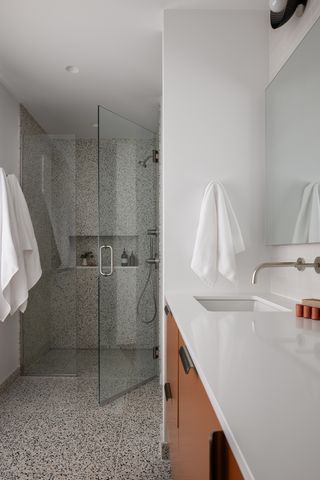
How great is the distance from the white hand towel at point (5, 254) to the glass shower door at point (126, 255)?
0.59 meters

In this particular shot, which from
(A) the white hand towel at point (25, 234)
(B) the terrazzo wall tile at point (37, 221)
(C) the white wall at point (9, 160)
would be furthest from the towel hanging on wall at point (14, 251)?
(B) the terrazzo wall tile at point (37, 221)

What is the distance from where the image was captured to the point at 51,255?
3.60 meters

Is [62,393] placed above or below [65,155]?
below

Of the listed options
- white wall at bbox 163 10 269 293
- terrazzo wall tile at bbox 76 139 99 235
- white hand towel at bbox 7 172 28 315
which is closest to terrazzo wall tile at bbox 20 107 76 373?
white hand towel at bbox 7 172 28 315

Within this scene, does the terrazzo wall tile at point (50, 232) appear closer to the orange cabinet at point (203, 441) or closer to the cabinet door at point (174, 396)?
the cabinet door at point (174, 396)

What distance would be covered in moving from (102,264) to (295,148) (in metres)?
1.61

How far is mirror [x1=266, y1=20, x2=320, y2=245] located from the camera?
1539 mm

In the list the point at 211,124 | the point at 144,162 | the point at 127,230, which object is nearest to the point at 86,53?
the point at 144,162

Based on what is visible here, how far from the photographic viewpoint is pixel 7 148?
10.4ft

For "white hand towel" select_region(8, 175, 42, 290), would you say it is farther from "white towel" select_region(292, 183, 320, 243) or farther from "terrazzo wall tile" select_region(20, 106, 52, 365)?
"white towel" select_region(292, 183, 320, 243)

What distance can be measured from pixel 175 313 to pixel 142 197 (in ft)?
6.01

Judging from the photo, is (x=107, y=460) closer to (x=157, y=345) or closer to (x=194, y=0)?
(x=157, y=345)

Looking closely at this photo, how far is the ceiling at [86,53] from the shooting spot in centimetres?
211

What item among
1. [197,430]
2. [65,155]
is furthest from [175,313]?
[65,155]
